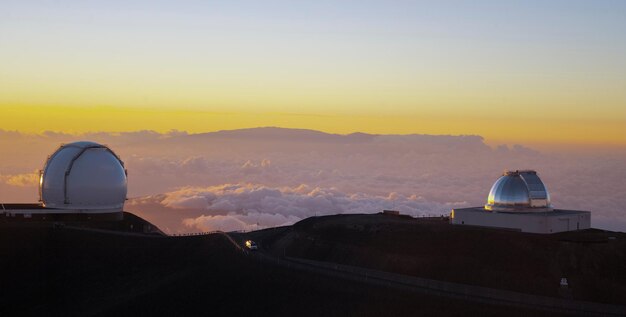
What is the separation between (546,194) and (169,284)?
3158 cm

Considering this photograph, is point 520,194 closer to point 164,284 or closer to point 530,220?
point 530,220

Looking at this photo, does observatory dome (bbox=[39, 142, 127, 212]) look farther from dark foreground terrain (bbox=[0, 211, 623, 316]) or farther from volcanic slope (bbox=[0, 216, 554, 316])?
dark foreground terrain (bbox=[0, 211, 623, 316])

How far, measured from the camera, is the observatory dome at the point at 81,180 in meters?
72.1

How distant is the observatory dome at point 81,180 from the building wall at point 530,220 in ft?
107

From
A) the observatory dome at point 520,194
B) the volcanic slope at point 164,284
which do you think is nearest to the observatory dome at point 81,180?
the volcanic slope at point 164,284

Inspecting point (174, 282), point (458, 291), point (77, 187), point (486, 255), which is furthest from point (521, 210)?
point (77, 187)

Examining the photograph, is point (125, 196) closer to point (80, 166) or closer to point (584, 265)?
point (80, 166)

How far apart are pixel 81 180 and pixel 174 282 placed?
761 inches

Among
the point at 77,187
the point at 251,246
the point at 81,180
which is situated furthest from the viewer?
the point at 81,180

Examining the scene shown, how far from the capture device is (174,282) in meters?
58.0

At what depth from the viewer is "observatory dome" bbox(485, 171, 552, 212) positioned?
6375 cm

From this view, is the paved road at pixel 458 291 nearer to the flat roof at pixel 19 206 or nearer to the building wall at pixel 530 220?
the building wall at pixel 530 220

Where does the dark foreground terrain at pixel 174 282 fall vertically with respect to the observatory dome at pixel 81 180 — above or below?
below

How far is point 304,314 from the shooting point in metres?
46.2
